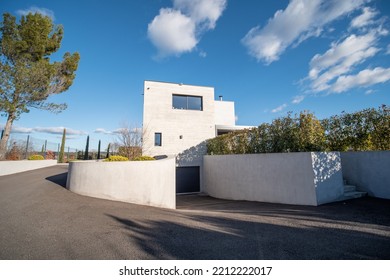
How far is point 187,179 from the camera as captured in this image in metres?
13.2

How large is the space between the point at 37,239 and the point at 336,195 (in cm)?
888

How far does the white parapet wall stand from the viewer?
20.8ft

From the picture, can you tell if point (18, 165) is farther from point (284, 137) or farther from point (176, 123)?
point (284, 137)

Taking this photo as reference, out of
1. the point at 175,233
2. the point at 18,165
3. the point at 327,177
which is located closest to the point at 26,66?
the point at 18,165

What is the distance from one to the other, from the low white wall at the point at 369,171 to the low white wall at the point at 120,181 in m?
8.07

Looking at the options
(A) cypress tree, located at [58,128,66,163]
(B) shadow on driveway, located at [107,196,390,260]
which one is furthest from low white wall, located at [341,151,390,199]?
(A) cypress tree, located at [58,128,66,163]

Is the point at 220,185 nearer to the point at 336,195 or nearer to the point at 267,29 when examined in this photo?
the point at 336,195

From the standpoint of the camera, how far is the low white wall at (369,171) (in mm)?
6288

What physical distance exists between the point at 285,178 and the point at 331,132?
2841 mm

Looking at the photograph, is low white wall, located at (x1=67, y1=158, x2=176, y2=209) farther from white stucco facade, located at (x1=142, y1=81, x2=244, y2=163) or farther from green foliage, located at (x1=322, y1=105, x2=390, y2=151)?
green foliage, located at (x1=322, y1=105, x2=390, y2=151)

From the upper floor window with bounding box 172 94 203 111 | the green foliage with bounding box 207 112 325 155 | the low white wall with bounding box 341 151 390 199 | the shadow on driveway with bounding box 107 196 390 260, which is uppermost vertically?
the upper floor window with bounding box 172 94 203 111

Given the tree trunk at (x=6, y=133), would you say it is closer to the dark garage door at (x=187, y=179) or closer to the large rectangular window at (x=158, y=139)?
the large rectangular window at (x=158, y=139)

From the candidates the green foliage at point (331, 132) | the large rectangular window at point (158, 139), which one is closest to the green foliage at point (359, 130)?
the green foliage at point (331, 132)

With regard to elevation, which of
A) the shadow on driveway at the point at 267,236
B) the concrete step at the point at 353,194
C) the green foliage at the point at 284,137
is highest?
the green foliage at the point at 284,137
